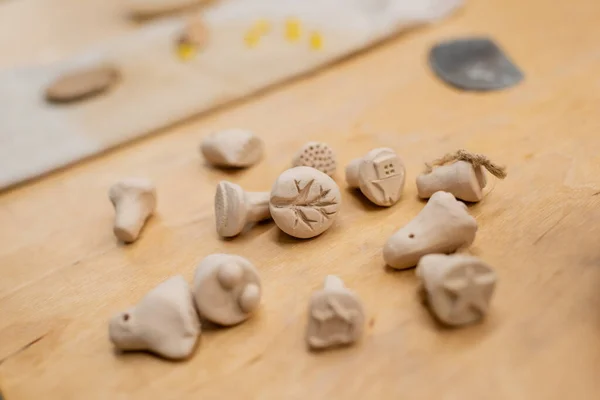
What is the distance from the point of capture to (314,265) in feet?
3.01

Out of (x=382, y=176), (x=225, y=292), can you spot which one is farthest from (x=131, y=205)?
(x=382, y=176)

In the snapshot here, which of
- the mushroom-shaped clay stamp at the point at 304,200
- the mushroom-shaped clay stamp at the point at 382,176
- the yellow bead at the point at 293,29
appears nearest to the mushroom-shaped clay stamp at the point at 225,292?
the mushroom-shaped clay stamp at the point at 304,200

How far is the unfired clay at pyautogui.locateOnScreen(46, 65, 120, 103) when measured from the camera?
1.40m

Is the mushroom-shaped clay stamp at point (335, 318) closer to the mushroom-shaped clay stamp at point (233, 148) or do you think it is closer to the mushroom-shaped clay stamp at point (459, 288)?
the mushroom-shaped clay stamp at point (459, 288)

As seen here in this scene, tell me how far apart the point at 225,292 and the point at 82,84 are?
83 centimetres

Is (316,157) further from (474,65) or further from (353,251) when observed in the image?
(474,65)

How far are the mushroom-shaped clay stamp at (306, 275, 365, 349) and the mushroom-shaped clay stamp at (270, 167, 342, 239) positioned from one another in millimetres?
166

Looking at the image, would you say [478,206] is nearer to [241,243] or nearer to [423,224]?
[423,224]

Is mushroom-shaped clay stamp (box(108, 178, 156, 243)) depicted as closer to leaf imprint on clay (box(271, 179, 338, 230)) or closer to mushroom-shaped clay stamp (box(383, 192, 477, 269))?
leaf imprint on clay (box(271, 179, 338, 230))

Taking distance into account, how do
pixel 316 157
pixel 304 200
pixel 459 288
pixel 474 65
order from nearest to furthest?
pixel 459 288 → pixel 304 200 → pixel 316 157 → pixel 474 65

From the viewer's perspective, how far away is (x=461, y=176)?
947mm

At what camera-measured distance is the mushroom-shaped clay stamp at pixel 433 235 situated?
2.79 ft

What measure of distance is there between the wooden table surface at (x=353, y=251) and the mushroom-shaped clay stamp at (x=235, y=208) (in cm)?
3

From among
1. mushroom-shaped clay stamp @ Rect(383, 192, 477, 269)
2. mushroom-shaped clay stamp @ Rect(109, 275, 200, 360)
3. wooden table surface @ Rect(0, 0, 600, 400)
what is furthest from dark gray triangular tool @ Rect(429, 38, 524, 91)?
mushroom-shaped clay stamp @ Rect(109, 275, 200, 360)
